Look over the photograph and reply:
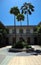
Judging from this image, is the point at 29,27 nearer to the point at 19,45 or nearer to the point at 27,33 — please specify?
the point at 27,33

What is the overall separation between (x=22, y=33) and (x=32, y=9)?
1633cm

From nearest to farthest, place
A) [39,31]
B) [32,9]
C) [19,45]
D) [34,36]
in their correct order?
[19,45] < [32,9] < [39,31] < [34,36]

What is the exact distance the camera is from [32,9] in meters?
45.0

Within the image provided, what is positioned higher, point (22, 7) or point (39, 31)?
point (22, 7)

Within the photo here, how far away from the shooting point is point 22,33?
60.1 metres

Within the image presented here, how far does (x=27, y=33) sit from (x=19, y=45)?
27.4 metres

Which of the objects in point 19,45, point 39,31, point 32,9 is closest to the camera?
point 19,45

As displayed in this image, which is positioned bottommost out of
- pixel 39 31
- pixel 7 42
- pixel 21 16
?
pixel 7 42

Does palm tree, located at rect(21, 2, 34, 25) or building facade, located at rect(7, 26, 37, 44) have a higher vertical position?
palm tree, located at rect(21, 2, 34, 25)

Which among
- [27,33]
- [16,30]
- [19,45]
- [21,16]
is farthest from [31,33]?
[19,45]

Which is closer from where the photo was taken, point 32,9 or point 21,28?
point 32,9

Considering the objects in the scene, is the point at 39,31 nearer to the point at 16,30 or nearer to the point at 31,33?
the point at 31,33

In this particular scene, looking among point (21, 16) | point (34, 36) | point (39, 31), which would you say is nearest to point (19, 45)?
point (21, 16)

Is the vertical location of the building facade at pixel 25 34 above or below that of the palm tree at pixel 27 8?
below
